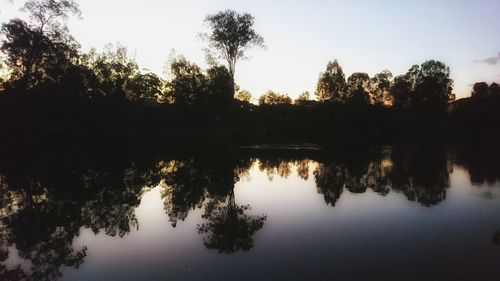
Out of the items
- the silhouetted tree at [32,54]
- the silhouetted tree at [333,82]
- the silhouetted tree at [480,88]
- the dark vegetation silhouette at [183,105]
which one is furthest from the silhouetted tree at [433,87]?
the silhouetted tree at [32,54]

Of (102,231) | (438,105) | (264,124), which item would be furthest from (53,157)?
(438,105)

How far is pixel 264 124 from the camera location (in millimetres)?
82938

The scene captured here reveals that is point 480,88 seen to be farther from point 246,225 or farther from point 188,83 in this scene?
point 246,225

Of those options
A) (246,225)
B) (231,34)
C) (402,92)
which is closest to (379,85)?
(402,92)

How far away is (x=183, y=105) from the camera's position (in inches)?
2901

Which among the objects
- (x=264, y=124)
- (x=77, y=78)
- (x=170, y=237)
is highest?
(x=77, y=78)

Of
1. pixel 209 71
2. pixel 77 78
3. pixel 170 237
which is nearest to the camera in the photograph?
pixel 170 237

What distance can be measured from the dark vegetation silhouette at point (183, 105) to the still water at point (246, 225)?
34150 mm

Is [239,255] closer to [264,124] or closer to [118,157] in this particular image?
[118,157]

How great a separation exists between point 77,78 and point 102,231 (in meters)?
60.4

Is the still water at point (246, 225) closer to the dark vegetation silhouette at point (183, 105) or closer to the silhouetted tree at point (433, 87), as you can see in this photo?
the dark vegetation silhouette at point (183, 105)

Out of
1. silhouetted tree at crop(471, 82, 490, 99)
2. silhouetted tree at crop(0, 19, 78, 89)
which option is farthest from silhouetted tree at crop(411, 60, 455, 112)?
silhouetted tree at crop(0, 19, 78, 89)

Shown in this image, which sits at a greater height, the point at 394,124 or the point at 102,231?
the point at 394,124

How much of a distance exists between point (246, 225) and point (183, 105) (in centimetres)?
6061
